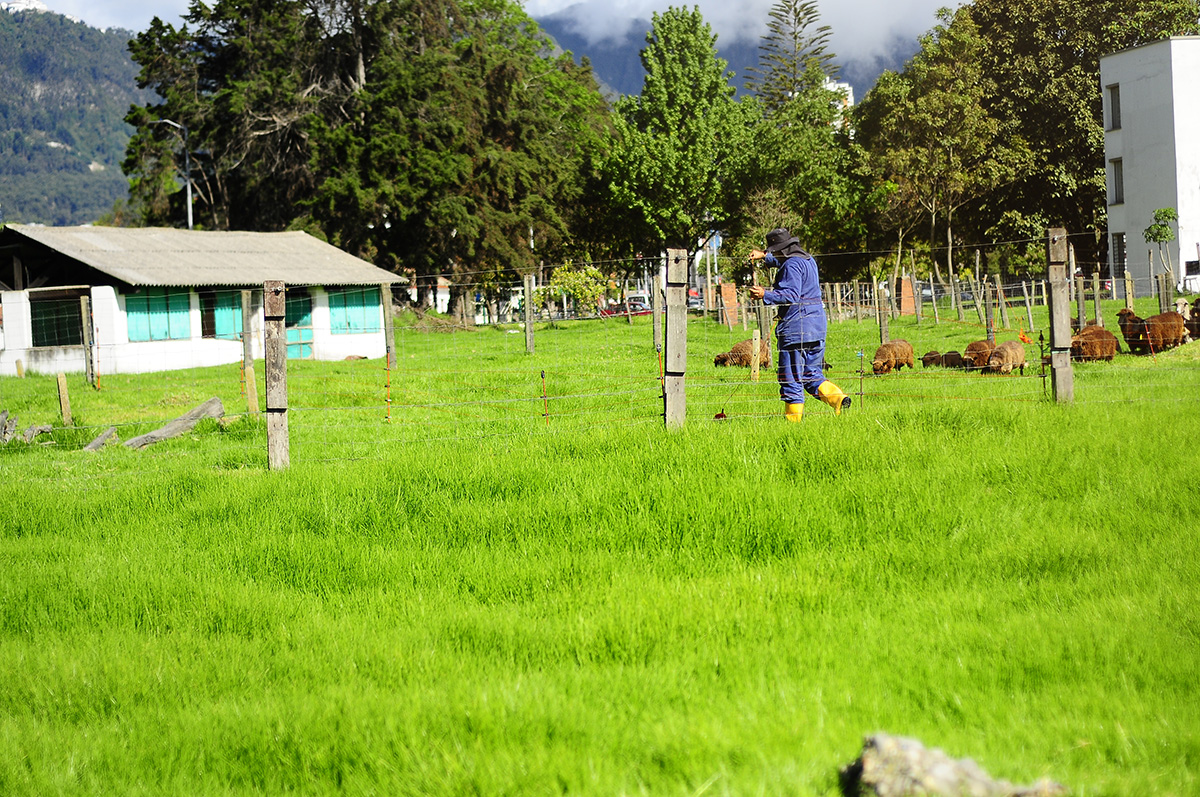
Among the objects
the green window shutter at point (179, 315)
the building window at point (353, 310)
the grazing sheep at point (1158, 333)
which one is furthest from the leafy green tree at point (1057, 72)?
the green window shutter at point (179, 315)

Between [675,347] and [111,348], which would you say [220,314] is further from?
[675,347]

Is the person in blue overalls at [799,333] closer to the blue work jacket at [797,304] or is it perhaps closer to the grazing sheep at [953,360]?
the blue work jacket at [797,304]

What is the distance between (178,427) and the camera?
13.9m

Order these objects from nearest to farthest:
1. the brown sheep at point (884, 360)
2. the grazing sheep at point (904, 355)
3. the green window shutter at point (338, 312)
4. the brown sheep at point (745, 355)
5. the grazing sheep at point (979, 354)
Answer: the grazing sheep at point (979, 354) < the brown sheep at point (884, 360) < the grazing sheep at point (904, 355) < the brown sheep at point (745, 355) < the green window shutter at point (338, 312)

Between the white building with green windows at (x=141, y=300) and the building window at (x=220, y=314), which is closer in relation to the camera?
the white building with green windows at (x=141, y=300)

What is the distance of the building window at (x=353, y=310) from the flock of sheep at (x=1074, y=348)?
20802 mm

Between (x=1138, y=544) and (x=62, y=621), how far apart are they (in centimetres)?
620

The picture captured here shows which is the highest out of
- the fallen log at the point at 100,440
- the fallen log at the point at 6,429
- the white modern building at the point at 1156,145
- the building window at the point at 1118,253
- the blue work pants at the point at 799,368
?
the white modern building at the point at 1156,145

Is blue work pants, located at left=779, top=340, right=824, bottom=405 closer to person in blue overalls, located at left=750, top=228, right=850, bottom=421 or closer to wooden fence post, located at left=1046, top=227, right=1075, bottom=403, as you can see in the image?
person in blue overalls, located at left=750, top=228, right=850, bottom=421

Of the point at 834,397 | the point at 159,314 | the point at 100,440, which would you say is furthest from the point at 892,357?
the point at 159,314

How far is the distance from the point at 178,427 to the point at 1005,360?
12.9 m

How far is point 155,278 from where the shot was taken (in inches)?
1208

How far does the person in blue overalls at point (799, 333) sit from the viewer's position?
389 inches

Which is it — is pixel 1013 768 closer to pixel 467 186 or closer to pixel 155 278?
pixel 155 278
